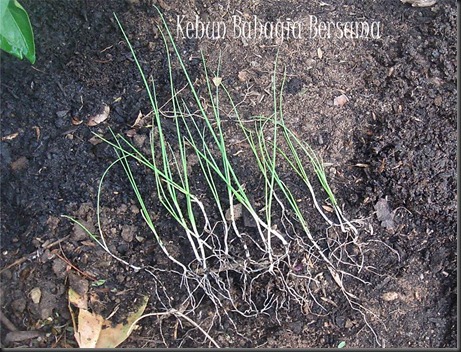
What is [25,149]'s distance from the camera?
4.89ft

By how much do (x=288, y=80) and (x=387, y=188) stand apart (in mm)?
395

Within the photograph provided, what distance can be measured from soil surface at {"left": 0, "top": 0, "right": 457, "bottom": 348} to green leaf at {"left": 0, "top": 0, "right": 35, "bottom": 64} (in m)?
0.22

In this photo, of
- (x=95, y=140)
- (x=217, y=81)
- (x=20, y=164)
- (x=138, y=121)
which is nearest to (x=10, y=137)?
(x=20, y=164)

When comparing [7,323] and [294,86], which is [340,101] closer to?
[294,86]

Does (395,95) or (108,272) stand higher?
(395,95)

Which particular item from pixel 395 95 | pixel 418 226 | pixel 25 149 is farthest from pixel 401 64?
pixel 25 149

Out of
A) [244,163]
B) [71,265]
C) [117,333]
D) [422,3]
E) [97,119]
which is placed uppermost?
[422,3]

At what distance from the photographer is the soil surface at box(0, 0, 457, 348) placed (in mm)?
1421

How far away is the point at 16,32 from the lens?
1311 mm

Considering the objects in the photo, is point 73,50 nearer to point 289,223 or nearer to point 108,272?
point 108,272

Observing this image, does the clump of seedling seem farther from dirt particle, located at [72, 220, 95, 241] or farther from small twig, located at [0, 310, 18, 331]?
small twig, located at [0, 310, 18, 331]

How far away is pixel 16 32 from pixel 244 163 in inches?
25.0

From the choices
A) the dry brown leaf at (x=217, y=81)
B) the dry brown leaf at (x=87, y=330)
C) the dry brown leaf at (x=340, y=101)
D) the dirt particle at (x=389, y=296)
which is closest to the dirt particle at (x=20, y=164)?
the dry brown leaf at (x=87, y=330)

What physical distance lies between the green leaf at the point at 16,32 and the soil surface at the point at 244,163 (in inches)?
8.6
